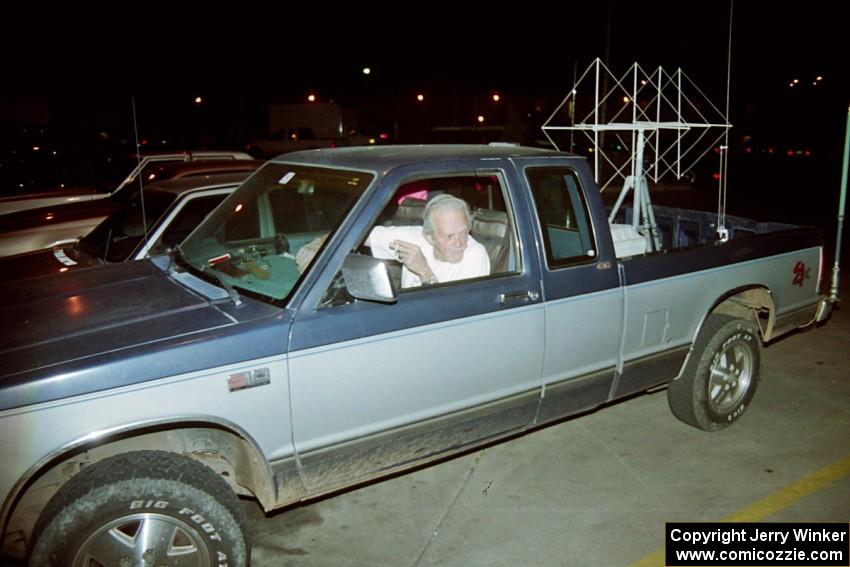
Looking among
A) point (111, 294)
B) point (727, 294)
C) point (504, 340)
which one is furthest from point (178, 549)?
point (727, 294)

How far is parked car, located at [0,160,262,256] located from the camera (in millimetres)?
6621

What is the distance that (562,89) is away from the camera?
47000mm

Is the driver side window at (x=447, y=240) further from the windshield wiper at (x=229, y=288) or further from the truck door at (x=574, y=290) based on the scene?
the windshield wiper at (x=229, y=288)

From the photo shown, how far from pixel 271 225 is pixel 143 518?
202cm

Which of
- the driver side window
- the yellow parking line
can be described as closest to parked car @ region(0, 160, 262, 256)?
the driver side window

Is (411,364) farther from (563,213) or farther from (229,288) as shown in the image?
(563,213)

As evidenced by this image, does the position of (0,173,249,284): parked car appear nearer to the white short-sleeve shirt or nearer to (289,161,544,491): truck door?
the white short-sleeve shirt

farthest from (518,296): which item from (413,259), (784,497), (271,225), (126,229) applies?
(126,229)

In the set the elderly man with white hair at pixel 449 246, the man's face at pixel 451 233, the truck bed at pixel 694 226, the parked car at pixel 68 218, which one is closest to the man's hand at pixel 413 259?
the elderly man with white hair at pixel 449 246

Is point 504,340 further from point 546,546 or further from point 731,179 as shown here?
point 731,179

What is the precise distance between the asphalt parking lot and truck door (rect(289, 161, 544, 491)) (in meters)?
0.57

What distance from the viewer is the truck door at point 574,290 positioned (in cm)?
370

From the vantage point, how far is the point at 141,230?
5.58 meters

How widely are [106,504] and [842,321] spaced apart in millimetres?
7669
